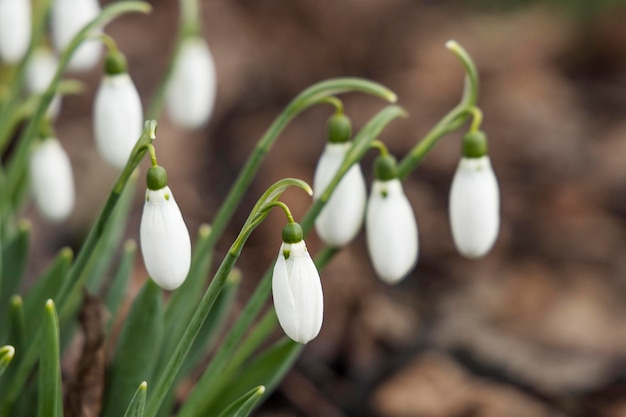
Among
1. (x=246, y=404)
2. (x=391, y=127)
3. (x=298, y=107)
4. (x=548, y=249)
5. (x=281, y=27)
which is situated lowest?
(x=246, y=404)

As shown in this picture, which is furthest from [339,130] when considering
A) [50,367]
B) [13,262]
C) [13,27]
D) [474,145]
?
[13,27]

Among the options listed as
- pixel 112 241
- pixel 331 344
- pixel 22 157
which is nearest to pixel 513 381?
pixel 331 344

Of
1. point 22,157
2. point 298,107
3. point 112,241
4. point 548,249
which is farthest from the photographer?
point 548,249

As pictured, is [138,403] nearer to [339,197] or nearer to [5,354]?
[5,354]

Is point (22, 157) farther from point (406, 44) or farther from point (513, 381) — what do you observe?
point (406, 44)

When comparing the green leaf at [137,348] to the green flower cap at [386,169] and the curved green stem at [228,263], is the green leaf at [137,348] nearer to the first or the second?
the curved green stem at [228,263]

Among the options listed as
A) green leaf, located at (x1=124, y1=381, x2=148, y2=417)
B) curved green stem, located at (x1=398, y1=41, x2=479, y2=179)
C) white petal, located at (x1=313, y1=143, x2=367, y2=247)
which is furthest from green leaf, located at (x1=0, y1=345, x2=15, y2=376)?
A: curved green stem, located at (x1=398, y1=41, x2=479, y2=179)

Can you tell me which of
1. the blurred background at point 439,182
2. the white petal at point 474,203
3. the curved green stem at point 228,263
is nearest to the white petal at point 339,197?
the white petal at point 474,203
